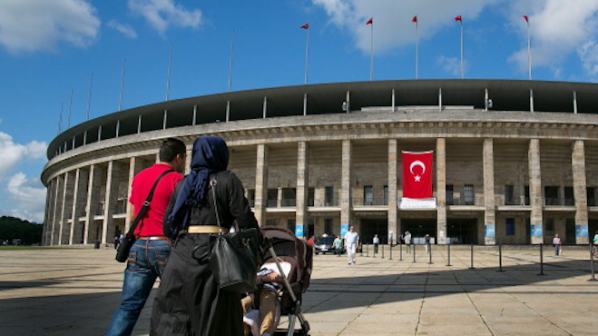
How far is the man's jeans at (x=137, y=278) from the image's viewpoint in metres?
3.74

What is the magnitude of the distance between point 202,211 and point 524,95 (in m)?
48.3

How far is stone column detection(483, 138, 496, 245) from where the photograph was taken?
132 ft

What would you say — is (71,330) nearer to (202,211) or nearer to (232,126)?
(202,211)

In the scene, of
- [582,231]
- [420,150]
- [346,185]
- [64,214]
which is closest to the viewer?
[582,231]

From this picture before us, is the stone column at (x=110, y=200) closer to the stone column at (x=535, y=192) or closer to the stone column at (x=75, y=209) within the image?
the stone column at (x=75, y=209)

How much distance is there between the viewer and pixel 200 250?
3123 mm

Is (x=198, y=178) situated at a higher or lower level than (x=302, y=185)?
lower

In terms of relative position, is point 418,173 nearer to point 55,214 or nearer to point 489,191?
point 489,191

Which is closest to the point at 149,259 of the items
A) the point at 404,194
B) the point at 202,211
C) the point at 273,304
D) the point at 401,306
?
the point at 202,211

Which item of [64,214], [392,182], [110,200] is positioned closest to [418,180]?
[392,182]

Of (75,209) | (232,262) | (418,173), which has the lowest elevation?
(232,262)

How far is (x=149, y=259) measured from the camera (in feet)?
12.8

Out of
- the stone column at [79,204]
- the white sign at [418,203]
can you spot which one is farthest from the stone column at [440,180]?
the stone column at [79,204]

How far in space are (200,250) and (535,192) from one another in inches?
1696
